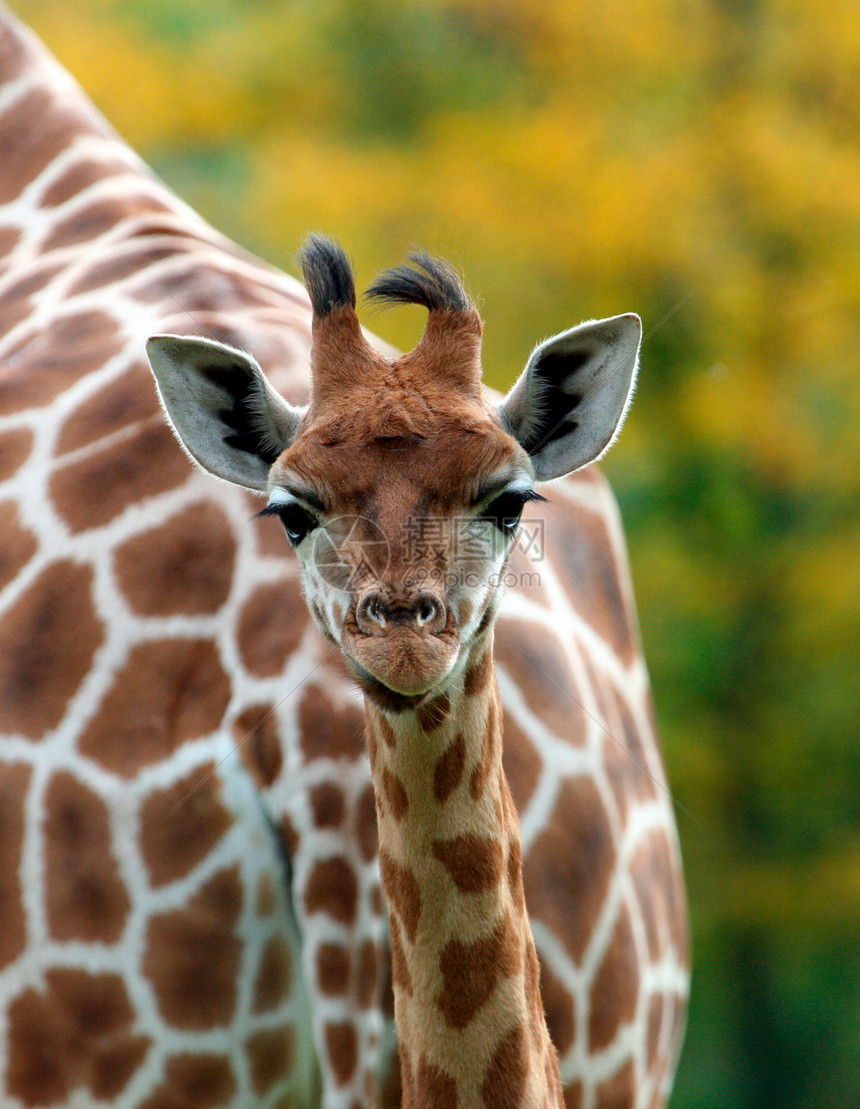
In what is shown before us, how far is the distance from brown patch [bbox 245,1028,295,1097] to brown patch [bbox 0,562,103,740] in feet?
2.73

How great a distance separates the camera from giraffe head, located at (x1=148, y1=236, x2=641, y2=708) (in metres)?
2.26

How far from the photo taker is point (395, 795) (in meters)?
2.51

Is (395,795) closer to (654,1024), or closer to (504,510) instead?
(504,510)

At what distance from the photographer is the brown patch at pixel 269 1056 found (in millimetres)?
2938

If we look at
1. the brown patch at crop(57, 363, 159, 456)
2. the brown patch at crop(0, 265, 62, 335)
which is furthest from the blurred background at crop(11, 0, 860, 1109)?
the brown patch at crop(57, 363, 159, 456)

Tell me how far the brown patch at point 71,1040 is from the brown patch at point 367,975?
483 millimetres

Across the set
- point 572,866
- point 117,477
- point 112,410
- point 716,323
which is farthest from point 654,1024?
point 716,323

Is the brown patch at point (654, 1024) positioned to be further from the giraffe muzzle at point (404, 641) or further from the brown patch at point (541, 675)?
the giraffe muzzle at point (404, 641)

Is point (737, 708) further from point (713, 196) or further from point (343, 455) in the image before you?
point (343, 455)

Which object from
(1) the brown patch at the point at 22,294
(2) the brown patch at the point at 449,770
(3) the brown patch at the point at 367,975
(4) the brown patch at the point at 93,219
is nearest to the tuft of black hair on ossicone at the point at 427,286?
(2) the brown patch at the point at 449,770

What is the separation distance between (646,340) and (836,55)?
8.59 feet

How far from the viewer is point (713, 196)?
1049 centimetres

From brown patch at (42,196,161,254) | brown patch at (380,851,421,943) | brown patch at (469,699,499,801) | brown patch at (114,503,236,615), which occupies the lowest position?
brown patch at (380,851,421,943)

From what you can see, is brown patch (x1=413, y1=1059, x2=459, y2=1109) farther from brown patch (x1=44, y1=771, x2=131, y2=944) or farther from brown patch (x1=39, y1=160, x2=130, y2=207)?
brown patch (x1=39, y1=160, x2=130, y2=207)
